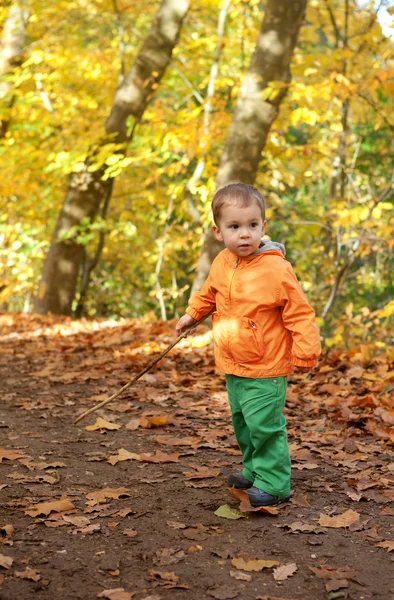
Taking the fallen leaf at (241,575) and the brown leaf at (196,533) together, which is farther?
the brown leaf at (196,533)

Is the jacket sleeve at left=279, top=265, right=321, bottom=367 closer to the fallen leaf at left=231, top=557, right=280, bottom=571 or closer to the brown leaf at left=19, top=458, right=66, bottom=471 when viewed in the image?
the fallen leaf at left=231, top=557, right=280, bottom=571

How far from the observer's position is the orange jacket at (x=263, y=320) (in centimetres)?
329

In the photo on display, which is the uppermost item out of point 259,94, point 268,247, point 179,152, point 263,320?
point 179,152

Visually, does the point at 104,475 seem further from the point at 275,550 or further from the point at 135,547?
the point at 275,550

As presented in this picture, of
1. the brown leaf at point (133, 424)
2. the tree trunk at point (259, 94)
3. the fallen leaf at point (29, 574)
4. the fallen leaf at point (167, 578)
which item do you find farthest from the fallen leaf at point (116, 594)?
the tree trunk at point (259, 94)

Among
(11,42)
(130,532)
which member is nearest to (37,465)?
(130,532)

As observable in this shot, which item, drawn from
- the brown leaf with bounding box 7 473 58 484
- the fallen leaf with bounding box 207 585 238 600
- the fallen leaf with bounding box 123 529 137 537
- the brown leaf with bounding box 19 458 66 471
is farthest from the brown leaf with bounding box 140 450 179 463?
the fallen leaf with bounding box 207 585 238 600

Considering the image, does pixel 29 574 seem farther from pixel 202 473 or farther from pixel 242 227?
pixel 242 227

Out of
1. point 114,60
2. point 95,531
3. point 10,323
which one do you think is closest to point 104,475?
point 95,531

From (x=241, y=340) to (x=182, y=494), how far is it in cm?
91

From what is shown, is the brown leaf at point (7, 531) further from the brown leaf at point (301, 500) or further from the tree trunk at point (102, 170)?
the tree trunk at point (102, 170)

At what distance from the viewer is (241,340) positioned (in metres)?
3.43

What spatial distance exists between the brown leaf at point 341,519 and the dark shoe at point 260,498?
26 centimetres

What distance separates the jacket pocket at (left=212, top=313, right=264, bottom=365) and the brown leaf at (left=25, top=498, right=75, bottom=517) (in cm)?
108
